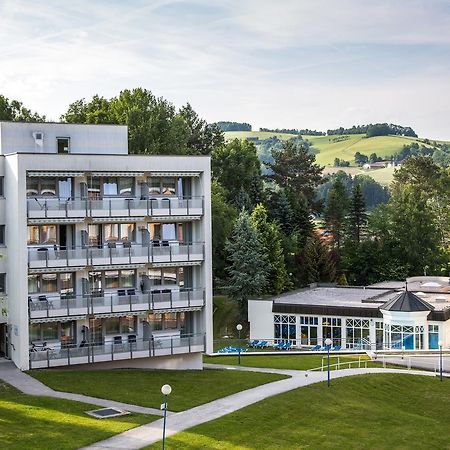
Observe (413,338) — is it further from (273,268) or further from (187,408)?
(187,408)

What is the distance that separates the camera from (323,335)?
65.4 meters

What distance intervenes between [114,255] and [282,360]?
13.2m

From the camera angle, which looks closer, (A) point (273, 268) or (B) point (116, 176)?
(B) point (116, 176)

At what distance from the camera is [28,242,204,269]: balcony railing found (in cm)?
4169

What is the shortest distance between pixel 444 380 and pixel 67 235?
19.3m

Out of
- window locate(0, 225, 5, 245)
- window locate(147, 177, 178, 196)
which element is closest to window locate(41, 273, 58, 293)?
window locate(0, 225, 5, 245)

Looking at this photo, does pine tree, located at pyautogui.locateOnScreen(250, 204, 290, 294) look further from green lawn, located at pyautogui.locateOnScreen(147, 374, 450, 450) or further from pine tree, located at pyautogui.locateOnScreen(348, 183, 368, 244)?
green lawn, located at pyautogui.locateOnScreen(147, 374, 450, 450)

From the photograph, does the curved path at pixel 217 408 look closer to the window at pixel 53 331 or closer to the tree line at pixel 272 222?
the window at pixel 53 331

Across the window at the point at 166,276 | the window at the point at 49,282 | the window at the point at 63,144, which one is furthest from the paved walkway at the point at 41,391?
the window at the point at 63,144

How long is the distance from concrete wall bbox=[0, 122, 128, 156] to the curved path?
40.3 feet

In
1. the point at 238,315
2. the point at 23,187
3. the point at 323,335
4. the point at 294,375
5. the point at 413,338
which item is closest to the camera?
the point at 23,187

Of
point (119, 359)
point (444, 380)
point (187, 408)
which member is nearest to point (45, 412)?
point (187, 408)

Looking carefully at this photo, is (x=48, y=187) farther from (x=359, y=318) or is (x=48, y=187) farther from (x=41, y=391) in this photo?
(x=359, y=318)

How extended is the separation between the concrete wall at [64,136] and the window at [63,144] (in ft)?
0.56
